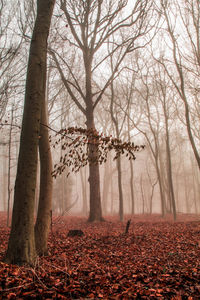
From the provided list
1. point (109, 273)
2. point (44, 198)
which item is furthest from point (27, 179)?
point (109, 273)

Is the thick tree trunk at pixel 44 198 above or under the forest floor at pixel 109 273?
above

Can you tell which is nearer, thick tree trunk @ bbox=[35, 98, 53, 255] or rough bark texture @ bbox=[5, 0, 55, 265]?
rough bark texture @ bbox=[5, 0, 55, 265]

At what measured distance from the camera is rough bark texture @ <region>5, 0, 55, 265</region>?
3756 mm

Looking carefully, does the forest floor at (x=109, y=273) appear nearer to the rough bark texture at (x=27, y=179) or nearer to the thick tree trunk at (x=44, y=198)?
the rough bark texture at (x=27, y=179)

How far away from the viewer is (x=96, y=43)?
11469mm

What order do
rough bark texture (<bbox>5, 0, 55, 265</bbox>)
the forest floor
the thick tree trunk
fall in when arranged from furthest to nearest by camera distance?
the thick tree trunk → rough bark texture (<bbox>5, 0, 55, 265</bbox>) → the forest floor

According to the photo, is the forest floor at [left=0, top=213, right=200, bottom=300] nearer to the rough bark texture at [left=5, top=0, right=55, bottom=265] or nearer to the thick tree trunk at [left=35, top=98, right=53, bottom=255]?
the rough bark texture at [left=5, top=0, right=55, bottom=265]

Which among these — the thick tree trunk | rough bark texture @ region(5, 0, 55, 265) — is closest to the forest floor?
rough bark texture @ region(5, 0, 55, 265)

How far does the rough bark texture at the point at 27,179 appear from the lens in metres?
3.76

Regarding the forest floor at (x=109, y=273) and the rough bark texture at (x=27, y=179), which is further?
the rough bark texture at (x=27, y=179)

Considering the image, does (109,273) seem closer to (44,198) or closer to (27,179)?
(27,179)

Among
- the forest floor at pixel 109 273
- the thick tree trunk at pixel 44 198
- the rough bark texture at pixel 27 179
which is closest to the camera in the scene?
the forest floor at pixel 109 273

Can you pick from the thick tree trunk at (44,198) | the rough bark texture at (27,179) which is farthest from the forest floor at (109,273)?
the thick tree trunk at (44,198)

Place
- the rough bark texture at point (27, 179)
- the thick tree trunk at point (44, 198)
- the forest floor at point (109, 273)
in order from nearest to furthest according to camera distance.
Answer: the forest floor at point (109, 273) < the rough bark texture at point (27, 179) < the thick tree trunk at point (44, 198)
